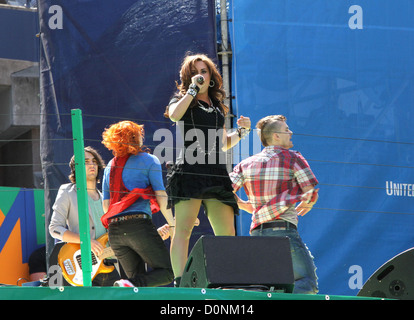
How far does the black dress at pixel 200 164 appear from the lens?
4473mm

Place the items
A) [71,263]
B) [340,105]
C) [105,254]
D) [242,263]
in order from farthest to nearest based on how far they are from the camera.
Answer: [340,105]
[71,263]
[105,254]
[242,263]

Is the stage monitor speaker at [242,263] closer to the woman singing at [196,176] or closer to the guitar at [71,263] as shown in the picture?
the woman singing at [196,176]

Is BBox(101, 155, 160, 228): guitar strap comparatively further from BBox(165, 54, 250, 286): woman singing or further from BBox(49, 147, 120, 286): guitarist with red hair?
BBox(49, 147, 120, 286): guitarist with red hair

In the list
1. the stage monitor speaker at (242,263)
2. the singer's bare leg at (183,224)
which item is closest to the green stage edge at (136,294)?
the stage monitor speaker at (242,263)

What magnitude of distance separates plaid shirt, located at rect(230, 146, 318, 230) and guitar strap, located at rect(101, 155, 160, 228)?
490 mm

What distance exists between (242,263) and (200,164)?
0.95 metres

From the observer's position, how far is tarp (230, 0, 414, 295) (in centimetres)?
634

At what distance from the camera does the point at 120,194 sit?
457 centimetres

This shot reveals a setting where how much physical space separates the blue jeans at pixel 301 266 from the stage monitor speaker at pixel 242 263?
389mm

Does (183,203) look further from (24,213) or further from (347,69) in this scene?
(24,213)

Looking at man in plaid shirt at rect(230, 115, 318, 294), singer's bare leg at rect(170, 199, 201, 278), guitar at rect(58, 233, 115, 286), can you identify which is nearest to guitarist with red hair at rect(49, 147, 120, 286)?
guitar at rect(58, 233, 115, 286)

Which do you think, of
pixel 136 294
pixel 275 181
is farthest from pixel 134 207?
pixel 136 294

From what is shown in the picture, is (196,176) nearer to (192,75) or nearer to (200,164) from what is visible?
(200,164)

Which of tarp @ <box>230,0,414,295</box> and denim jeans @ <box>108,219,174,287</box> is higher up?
tarp @ <box>230,0,414,295</box>
